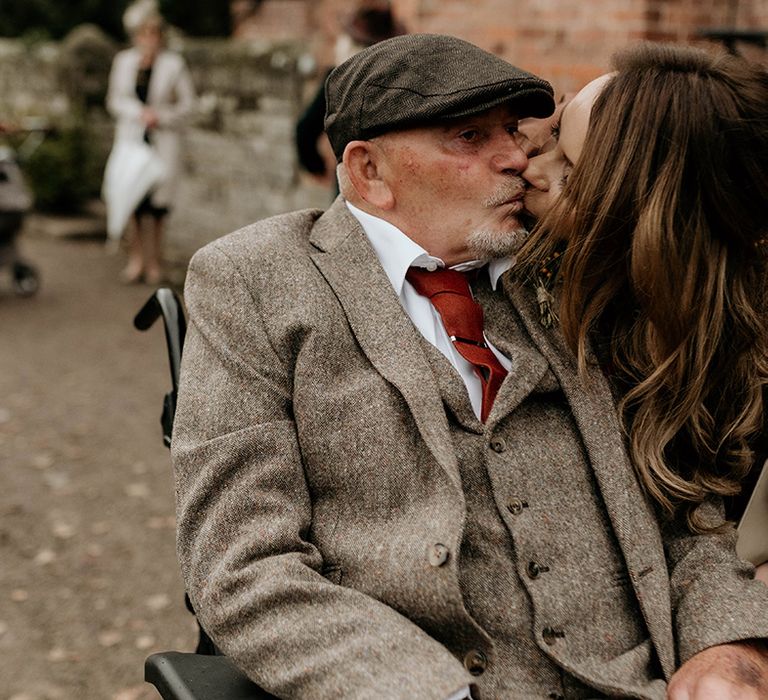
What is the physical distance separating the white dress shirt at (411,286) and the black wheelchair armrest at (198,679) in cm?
69

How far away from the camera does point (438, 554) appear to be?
6.49 feet

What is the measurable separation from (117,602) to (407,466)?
2.53m

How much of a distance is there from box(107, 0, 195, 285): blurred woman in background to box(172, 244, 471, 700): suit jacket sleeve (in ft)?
21.7

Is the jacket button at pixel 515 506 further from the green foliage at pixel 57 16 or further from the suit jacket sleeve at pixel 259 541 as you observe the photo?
the green foliage at pixel 57 16

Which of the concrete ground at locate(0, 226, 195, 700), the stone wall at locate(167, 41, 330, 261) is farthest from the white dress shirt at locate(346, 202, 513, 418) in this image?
the stone wall at locate(167, 41, 330, 261)

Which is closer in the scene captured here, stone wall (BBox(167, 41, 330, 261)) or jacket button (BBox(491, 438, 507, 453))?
jacket button (BBox(491, 438, 507, 453))

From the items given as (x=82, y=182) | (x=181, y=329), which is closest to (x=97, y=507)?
(x=181, y=329)

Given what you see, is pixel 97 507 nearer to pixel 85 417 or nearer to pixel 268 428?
pixel 85 417

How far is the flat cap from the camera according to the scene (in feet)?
7.16

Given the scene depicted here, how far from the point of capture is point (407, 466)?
2102 millimetres

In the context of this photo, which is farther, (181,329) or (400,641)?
(181,329)

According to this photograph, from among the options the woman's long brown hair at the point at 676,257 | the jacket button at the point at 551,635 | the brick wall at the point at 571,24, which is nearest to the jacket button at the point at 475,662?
the jacket button at the point at 551,635

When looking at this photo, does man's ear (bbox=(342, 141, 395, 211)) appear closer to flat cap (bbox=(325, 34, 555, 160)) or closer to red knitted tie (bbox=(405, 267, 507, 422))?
flat cap (bbox=(325, 34, 555, 160))

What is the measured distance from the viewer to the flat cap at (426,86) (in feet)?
7.16
